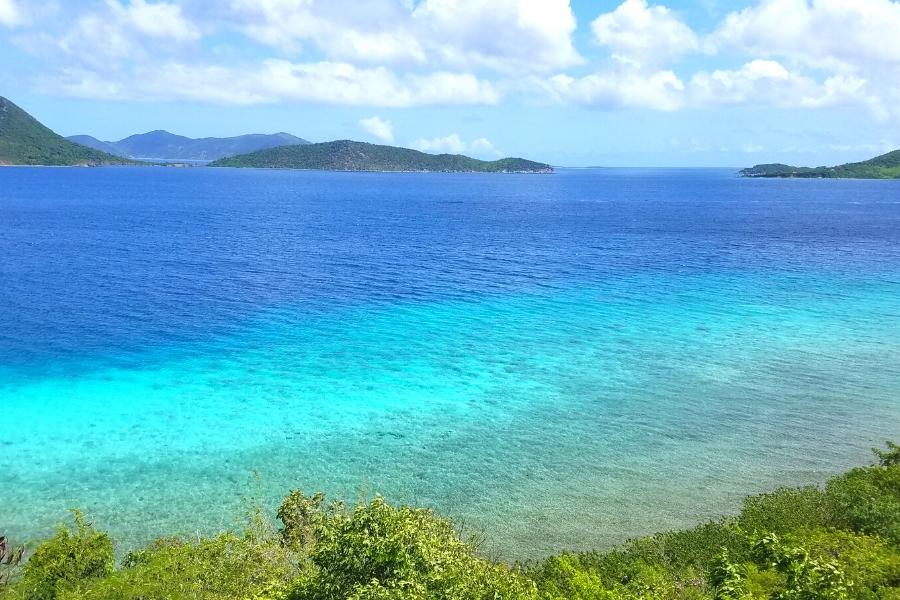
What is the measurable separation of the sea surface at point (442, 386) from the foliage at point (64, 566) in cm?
724

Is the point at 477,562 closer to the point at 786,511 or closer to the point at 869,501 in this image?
the point at 786,511

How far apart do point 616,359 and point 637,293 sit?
26.4 meters

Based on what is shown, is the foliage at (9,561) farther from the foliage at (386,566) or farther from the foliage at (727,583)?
the foliage at (727,583)

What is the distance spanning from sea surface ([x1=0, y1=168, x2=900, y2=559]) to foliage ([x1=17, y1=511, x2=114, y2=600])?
7.24 meters

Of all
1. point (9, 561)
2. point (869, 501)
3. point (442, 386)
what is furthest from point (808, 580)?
point (442, 386)

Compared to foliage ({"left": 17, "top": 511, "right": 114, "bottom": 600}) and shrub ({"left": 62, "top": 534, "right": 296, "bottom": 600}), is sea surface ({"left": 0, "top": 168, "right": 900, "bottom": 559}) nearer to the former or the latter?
foliage ({"left": 17, "top": 511, "right": 114, "bottom": 600})

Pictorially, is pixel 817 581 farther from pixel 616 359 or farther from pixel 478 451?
pixel 616 359

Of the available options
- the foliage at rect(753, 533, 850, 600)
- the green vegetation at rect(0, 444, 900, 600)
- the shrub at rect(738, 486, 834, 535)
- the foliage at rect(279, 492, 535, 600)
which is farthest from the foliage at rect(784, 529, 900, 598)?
the foliage at rect(279, 492, 535, 600)

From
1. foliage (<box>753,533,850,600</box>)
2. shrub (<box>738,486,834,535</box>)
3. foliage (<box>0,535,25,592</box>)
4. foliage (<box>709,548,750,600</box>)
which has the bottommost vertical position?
foliage (<box>0,535,25,592</box>)

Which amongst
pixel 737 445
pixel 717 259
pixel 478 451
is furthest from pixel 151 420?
pixel 717 259

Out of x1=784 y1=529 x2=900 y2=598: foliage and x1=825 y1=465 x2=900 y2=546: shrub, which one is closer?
x1=784 y1=529 x2=900 y2=598: foliage

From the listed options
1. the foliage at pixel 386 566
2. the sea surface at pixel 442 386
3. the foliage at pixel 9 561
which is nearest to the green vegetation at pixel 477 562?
the foliage at pixel 386 566

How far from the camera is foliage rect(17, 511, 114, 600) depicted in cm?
2172

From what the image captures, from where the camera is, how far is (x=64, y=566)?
74.2 ft
